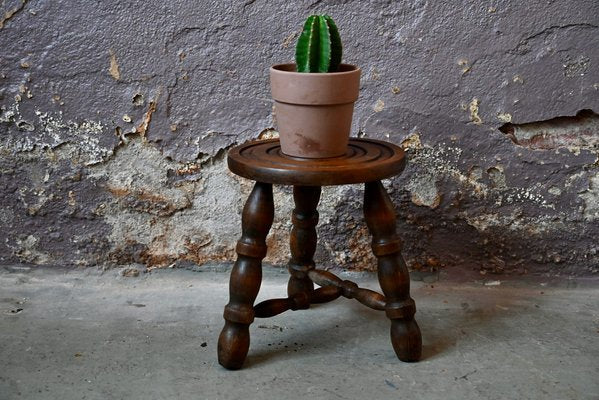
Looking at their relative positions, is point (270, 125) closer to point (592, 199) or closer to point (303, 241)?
point (303, 241)

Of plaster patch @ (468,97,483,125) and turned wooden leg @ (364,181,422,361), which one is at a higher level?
plaster patch @ (468,97,483,125)

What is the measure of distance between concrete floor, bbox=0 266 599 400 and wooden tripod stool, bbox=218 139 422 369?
79 millimetres

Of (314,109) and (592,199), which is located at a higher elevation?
(314,109)

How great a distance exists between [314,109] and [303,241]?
465 mm

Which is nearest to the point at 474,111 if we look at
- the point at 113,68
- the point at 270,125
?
the point at 270,125

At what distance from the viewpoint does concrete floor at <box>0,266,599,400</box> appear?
1731 millimetres

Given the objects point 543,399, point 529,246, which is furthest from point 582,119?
point 543,399

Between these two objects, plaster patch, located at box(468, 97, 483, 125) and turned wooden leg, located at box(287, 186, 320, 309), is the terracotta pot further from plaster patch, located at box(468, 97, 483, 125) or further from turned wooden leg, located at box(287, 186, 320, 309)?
plaster patch, located at box(468, 97, 483, 125)

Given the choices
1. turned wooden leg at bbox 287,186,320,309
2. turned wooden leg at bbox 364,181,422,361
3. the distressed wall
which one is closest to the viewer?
turned wooden leg at bbox 364,181,422,361

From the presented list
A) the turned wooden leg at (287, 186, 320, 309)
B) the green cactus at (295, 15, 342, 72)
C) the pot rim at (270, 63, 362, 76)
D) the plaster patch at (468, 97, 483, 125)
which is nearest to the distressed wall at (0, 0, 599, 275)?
the plaster patch at (468, 97, 483, 125)

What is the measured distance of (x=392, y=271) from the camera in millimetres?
1794

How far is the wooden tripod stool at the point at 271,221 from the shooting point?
1.68 meters

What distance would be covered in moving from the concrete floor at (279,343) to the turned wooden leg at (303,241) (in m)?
0.08

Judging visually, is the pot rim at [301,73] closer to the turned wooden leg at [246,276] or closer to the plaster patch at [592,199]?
the turned wooden leg at [246,276]
